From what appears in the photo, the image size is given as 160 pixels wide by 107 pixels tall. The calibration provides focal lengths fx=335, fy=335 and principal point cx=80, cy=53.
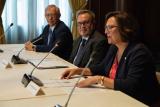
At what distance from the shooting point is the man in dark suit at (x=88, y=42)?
3.25 meters

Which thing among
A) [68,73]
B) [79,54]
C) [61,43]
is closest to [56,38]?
[61,43]

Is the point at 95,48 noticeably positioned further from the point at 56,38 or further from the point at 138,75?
the point at 56,38

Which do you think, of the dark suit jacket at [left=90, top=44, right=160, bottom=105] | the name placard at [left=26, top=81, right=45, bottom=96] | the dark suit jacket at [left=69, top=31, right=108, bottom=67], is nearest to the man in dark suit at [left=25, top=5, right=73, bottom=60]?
the dark suit jacket at [left=69, top=31, right=108, bottom=67]

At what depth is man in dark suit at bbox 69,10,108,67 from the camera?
3.25m

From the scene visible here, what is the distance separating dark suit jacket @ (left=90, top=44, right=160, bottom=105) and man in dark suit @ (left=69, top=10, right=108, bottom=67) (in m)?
0.77

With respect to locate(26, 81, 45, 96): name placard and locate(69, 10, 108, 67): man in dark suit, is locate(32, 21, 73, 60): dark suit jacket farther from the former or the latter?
locate(26, 81, 45, 96): name placard

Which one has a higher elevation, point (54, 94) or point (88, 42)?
point (88, 42)

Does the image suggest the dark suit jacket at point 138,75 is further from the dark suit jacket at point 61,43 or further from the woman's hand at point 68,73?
the dark suit jacket at point 61,43

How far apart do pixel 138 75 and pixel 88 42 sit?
1.16m

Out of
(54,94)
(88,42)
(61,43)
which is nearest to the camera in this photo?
(54,94)

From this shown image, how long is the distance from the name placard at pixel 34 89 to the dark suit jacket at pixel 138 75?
529 mm

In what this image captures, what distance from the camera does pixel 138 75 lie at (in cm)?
229

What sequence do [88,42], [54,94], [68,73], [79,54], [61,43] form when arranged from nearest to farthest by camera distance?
[54,94] < [68,73] < [88,42] < [79,54] < [61,43]

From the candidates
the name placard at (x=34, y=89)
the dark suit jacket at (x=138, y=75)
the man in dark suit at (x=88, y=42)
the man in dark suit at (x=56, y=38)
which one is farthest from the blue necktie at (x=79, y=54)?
the name placard at (x=34, y=89)
